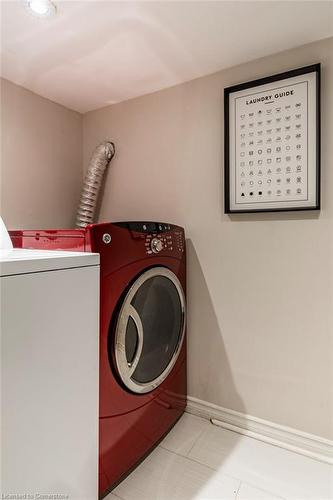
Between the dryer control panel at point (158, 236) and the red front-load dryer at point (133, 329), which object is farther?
the dryer control panel at point (158, 236)

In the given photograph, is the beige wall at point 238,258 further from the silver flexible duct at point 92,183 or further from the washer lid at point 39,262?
the washer lid at point 39,262

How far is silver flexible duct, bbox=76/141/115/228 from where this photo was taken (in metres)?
1.82

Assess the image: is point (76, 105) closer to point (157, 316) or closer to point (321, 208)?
point (157, 316)

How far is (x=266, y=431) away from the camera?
4.66ft

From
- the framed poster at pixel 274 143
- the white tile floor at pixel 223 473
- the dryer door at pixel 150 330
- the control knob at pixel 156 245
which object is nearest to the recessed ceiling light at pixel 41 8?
the framed poster at pixel 274 143

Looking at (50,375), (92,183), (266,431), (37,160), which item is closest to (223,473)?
(266,431)

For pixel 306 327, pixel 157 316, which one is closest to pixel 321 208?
pixel 306 327

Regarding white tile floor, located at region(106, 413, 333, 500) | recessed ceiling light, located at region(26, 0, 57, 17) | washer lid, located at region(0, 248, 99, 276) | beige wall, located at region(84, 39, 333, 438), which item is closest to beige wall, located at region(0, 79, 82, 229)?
beige wall, located at region(84, 39, 333, 438)

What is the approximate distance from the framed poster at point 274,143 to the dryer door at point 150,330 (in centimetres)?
54

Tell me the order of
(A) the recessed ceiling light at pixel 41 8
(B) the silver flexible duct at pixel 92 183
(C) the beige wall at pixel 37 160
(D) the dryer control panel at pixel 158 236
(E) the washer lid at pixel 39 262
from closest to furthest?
1. (E) the washer lid at pixel 39 262
2. (A) the recessed ceiling light at pixel 41 8
3. (D) the dryer control panel at pixel 158 236
4. (C) the beige wall at pixel 37 160
5. (B) the silver flexible duct at pixel 92 183

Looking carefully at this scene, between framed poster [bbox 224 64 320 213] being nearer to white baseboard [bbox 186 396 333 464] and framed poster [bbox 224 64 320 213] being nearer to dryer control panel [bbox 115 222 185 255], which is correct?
dryer control panel [bbox 115 222 185 255]

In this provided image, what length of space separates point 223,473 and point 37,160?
191 centimetres

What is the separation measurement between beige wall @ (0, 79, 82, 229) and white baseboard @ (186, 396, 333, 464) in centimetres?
145

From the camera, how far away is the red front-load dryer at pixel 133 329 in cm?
107
